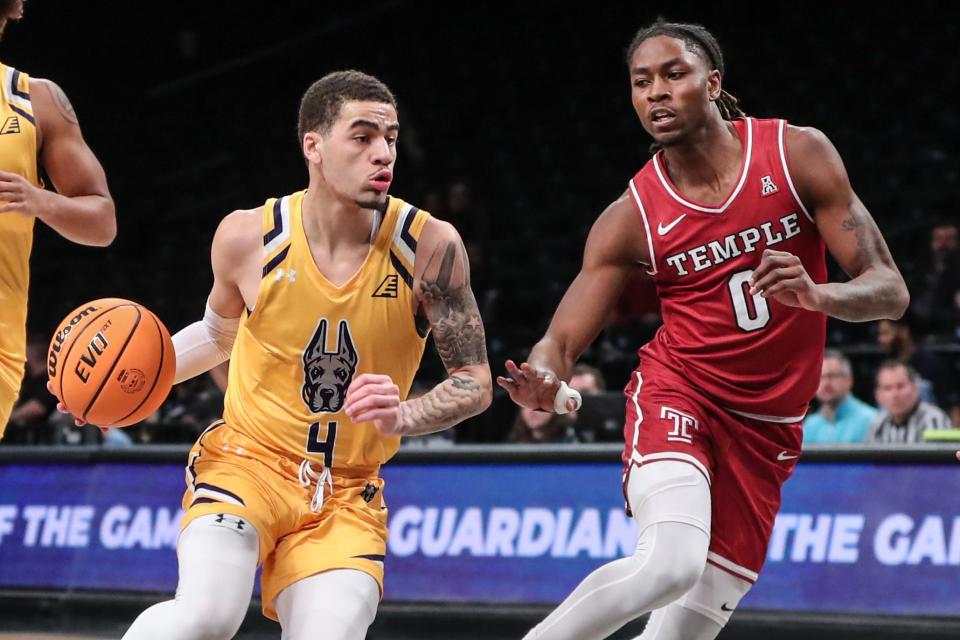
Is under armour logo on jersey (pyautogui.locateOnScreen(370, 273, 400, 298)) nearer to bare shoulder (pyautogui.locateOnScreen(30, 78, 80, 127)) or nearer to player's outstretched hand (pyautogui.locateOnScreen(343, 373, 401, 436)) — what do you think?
player's outstretched hand (pyautogui.locateOnScreen(343, 373, 401, 436))

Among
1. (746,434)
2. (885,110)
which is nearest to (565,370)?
(746,434)

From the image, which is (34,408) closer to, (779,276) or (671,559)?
(671,559)

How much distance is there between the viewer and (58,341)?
13.0 feet

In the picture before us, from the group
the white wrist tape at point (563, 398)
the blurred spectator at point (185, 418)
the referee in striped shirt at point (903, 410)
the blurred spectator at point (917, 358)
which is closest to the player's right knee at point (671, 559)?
the white wrist tape at point (563, 398)

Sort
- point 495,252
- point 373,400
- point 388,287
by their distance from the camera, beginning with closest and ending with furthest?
point 373,400
point 388,287
point 495,252

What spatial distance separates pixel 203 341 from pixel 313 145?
712mm

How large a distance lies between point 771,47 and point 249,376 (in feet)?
43.3

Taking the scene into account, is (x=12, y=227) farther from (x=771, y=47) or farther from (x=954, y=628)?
(x=771, y=47)

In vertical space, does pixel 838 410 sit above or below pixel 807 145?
above

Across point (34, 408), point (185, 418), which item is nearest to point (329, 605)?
point (185, 418)

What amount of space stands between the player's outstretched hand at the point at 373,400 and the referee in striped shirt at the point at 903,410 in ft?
15.9

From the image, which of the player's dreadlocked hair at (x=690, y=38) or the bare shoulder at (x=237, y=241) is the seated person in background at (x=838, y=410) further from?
the bare shoulder at (x=237, y=241)

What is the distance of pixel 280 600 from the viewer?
371 centimetres

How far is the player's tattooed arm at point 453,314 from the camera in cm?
384
